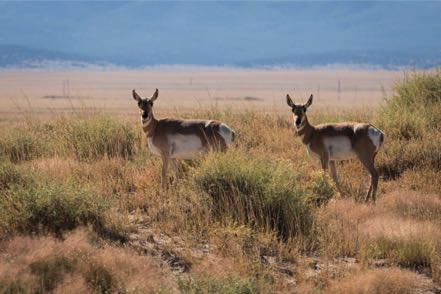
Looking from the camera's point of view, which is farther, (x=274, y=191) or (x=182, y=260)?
(x=274, y=191)

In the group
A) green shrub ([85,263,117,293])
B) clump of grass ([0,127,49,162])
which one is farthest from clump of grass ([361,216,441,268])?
clump of grass ([0,127,49,162])

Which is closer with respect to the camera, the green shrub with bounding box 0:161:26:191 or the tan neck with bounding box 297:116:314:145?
the green shrub with bounding box 0:161:26:191

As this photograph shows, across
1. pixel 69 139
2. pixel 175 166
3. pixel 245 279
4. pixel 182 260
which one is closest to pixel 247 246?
pixel 182 260

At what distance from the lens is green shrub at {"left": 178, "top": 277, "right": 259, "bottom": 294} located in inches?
243

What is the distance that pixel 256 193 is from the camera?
8438mm

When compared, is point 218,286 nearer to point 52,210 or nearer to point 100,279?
point 100,279

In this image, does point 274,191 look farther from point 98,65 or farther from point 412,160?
point 98,65

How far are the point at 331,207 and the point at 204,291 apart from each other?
3.47 meters

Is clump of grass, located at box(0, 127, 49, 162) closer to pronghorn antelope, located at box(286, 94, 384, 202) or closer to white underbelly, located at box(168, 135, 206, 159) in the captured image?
white underbelly, located at box(168, 135, 206, 159)

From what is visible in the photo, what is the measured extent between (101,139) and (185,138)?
3.01 m

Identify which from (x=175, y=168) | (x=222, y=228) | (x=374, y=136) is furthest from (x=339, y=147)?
(x=222, y=228)

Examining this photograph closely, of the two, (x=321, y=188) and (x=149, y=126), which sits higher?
(x=149, y=126)

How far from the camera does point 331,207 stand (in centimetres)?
920

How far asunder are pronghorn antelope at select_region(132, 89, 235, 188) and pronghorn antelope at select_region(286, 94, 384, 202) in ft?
3.61
